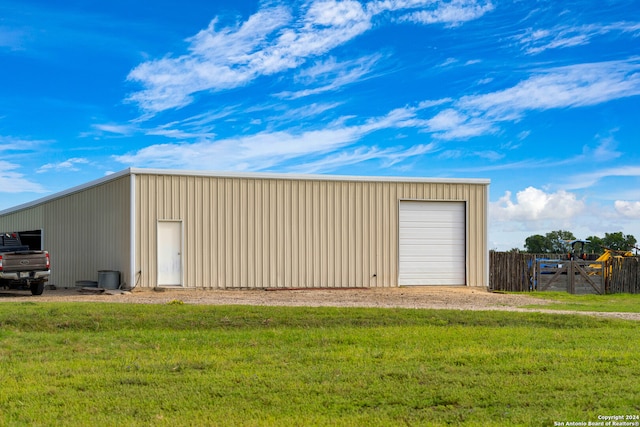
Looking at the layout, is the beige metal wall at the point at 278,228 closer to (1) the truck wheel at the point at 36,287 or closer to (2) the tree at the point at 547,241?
(1) the truck wheel at the point at 36,287

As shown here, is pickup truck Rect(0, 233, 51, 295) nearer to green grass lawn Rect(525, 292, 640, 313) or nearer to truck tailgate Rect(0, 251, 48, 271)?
truck tailgate Rect(0, 251, 48, 271)

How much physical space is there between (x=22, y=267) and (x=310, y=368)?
47.3ft

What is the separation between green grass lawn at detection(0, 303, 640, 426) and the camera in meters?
6.57

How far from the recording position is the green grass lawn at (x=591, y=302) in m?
16.7

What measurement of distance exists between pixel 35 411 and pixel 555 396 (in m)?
5.07

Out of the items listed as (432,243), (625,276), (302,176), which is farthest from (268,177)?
(625,276)

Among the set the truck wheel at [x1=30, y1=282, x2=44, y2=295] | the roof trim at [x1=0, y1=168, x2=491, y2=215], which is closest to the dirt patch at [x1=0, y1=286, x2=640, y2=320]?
the truck wheel at [x1=30, y1=282, x2=44, y2=295]

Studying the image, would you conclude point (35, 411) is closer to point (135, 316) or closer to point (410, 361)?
point (410, 361)

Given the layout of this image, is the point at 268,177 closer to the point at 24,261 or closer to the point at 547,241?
the point at 24,261

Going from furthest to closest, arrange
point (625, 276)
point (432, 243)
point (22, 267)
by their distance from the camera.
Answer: point (625, 276)
point (432, 243)
point (22, 267)

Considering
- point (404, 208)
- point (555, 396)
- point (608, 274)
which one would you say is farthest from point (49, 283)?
point (555, 396)

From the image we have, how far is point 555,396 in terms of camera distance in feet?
23.2

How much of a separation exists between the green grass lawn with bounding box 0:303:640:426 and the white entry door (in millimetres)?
8726

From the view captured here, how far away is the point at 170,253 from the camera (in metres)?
22.2
